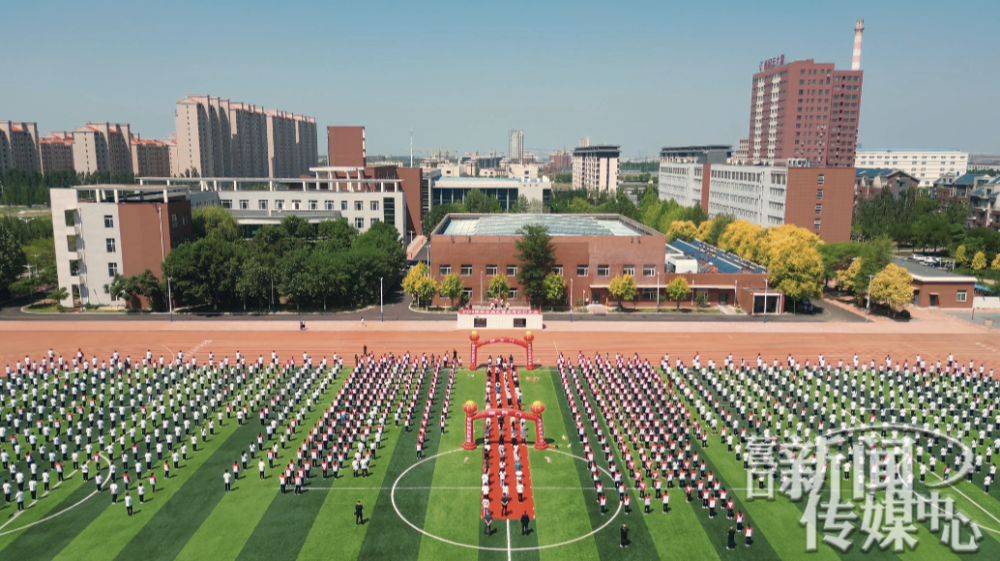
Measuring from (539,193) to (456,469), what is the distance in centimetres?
11641

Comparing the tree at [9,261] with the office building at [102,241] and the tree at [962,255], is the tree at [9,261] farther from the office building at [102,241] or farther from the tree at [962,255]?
the tree at [962,255]

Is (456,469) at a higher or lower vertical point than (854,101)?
lower

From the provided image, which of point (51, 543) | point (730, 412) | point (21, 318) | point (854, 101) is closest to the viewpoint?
point (51, 543)

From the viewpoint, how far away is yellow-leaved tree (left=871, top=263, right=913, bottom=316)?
52250 millimetres

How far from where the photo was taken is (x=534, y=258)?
5528 centimetres

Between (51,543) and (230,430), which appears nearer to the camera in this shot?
(51,543)

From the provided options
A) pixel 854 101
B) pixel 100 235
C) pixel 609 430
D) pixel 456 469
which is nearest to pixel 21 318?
pixel 100 235

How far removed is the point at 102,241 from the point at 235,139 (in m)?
110

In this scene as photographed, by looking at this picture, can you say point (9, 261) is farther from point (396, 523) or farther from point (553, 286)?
point (396, 523)

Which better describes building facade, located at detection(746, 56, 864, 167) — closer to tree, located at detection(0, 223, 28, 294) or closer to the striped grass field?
the striped grass field

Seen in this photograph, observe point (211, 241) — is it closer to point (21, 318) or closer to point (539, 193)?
point (21, 318)

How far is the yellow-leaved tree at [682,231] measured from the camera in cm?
8500

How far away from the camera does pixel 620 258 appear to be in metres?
57.7

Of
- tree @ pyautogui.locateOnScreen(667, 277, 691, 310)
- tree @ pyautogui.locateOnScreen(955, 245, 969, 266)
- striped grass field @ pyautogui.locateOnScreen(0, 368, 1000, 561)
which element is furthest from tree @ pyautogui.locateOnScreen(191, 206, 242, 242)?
tree @ pyautogui.locateOnScreen(955, 245, 969, 266)
